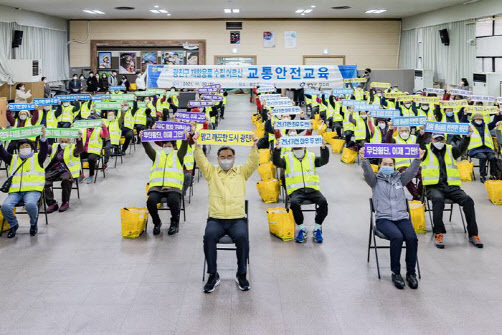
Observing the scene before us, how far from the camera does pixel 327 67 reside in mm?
23297

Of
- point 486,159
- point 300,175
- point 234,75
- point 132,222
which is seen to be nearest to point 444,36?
point 234,75

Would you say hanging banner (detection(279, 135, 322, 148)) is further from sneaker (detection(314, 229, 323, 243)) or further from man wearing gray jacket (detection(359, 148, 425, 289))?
man wearing gray jacket (detection(359, 148, 425, 289))

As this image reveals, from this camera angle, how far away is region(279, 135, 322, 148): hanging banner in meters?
7.48

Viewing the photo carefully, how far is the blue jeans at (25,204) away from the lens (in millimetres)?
7392

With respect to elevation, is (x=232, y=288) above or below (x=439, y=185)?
below

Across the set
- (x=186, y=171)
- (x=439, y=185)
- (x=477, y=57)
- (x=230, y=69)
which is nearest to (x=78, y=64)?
(x=230, y=69)

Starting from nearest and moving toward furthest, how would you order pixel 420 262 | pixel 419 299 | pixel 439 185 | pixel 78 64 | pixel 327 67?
pixel 419 299 → pixel 420 262 → pixel 439 185 → pixel 327 67 → pixel 78 64

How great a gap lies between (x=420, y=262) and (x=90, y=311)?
Result: 3682 millimetres

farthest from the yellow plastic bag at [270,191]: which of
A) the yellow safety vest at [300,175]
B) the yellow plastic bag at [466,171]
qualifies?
the yellow plastic bag at [466,171]

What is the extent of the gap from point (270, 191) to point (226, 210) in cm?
341

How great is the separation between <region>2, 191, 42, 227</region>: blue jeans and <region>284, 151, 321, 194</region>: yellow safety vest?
3.40 meters

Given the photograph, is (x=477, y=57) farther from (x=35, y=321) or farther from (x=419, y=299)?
(x=35, y=321)

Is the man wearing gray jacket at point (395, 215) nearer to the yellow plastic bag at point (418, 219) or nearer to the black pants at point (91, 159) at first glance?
the yellow plastic bag at point (418, 219)

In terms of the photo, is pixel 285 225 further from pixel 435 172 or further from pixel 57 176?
pixel 57 176
